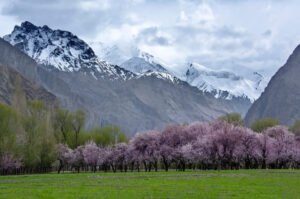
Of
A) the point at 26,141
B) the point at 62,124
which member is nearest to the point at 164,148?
the point at 26,141

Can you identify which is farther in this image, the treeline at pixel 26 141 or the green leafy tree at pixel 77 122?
the green leafy tree at pixel 77 122

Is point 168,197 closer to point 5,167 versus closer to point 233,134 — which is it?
point 233,134

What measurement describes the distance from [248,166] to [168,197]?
258 ft

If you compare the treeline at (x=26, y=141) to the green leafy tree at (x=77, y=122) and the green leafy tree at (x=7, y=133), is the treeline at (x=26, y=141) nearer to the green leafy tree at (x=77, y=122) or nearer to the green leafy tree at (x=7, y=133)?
the green leafy tree at (x=7, y=133)

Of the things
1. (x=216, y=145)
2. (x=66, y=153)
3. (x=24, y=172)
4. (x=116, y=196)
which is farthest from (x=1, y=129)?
(x=116, y=196)

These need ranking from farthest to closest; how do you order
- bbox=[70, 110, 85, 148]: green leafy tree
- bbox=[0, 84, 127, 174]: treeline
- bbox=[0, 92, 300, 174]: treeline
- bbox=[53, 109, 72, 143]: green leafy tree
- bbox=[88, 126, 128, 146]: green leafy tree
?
bbox=[88, 126, 128, 146]: green leafy tree, bbox=[70, 110, 85, 148]: green leafy tree, bbox=[53, 109, 72, 143]: green leafy tree, bbox=[0, 92, 300, 174]: treeline, bbox=[0, 84, 127, 174]: treeline

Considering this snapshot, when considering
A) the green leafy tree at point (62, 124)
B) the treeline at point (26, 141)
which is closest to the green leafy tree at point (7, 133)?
the treeline at point (26, 141)

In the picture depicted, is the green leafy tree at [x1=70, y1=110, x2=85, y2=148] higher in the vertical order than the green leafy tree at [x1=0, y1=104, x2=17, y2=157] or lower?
higher

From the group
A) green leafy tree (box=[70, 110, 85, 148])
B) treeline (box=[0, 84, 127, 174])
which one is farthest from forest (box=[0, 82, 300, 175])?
green leafy tree (box=[70, 110, 85, 148])

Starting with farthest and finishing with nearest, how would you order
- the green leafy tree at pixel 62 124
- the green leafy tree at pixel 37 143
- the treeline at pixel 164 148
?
the green leafy tree at pixel 62 124
the green leafy tree at pixel 37 143
the treeline at pixel 164 148

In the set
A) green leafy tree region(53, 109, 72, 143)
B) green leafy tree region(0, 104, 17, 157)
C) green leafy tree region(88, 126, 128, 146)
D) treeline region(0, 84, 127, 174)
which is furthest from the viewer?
green leafy tree region(88, 126, 128, 146)

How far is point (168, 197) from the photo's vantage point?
35.8 meters

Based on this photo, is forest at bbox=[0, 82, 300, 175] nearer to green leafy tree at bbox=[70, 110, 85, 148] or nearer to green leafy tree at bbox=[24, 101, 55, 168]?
green leafy tree at bbox=[24, 101, 55, 168]

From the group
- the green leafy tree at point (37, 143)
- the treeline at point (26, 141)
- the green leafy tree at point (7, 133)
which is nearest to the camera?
the green leafy tree at point (7, 133)
